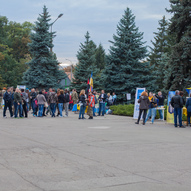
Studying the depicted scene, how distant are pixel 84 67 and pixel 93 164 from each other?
37.1 m

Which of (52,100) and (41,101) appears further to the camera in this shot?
(52,100)

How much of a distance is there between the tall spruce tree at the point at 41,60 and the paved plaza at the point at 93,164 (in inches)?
1238

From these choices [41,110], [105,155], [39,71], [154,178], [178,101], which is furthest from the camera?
[39,71]

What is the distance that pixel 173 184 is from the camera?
5719mm

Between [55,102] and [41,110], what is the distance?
106 centimetres

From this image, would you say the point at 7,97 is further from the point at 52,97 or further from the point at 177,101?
the point at 177,101

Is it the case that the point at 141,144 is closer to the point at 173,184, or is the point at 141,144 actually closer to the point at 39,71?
the point at 173,184

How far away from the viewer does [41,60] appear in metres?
42.2

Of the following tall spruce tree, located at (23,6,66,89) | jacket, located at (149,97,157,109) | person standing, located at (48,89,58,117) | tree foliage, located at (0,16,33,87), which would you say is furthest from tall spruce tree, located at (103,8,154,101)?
tree foliage, located at (0,16,33,87)

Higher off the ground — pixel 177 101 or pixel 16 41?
pixel 16 41

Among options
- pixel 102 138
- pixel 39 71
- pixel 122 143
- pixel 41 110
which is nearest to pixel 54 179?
pixel 122 143

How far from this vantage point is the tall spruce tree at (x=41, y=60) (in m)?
42.2

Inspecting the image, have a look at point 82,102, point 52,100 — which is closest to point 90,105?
point 82,102

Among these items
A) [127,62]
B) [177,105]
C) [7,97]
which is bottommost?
[177,105]
